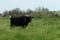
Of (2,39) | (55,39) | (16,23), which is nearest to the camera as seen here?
(2,39)

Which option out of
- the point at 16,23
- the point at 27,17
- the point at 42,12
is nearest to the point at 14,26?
the point at 16,23

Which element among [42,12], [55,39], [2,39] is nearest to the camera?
[2,39]

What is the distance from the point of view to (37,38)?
9359mm

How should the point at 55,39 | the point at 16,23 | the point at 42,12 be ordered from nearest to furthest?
1. the point at 55,39
2. the point at 16,23
3. the point at 42,12

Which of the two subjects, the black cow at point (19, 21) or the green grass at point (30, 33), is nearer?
the green grass at point (30, 33)

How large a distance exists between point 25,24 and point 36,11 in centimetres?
2939

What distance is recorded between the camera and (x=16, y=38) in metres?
9.20

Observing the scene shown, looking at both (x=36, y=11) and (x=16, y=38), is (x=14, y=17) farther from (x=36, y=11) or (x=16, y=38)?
(x=36, y=11)

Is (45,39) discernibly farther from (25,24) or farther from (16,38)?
(25,24)

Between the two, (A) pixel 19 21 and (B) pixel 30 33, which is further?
(A) pixel 19 21

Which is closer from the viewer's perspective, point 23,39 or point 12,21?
point 23,39

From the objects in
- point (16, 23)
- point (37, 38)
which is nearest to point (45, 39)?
point (37, 38)

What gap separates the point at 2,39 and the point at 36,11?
35.7 m

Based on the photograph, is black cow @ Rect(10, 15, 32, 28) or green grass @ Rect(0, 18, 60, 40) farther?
black cow @ Rect(10, 15, 32, 28)
